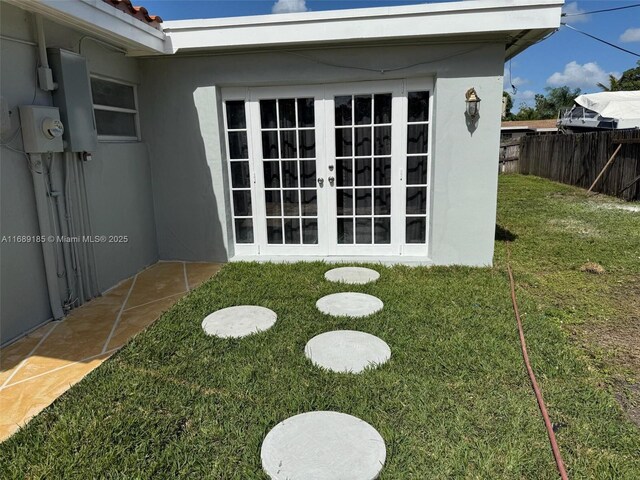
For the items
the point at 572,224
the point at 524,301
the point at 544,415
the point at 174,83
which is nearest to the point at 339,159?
the point at 174,83

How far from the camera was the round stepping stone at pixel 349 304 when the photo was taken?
13.9 feet

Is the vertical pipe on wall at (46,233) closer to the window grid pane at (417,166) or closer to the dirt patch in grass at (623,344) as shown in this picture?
the window grid pane at (417,166)

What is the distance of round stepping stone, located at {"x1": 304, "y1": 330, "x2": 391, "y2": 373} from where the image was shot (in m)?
3.26

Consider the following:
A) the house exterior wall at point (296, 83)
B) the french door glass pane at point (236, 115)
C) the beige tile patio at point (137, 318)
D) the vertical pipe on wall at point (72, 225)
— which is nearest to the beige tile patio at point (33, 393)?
Result: the beige tile patio at point (137, 318)

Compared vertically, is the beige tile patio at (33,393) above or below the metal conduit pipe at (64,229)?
below

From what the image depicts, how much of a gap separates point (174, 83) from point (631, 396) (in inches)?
239

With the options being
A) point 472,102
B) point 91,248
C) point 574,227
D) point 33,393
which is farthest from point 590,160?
point 33,393

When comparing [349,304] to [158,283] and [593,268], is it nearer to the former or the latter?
[158,283]

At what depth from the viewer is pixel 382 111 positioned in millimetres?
5617

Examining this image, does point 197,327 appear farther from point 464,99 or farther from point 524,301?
point 464,99

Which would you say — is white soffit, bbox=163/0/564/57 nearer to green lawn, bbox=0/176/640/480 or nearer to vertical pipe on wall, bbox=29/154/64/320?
vertical pipe on wall, bbox=29/154/64/320

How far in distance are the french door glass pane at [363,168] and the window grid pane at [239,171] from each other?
1323mm

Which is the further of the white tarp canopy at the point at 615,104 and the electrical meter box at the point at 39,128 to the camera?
the white tarp canopy at the point at 615,104

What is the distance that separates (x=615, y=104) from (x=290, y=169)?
22.0m
